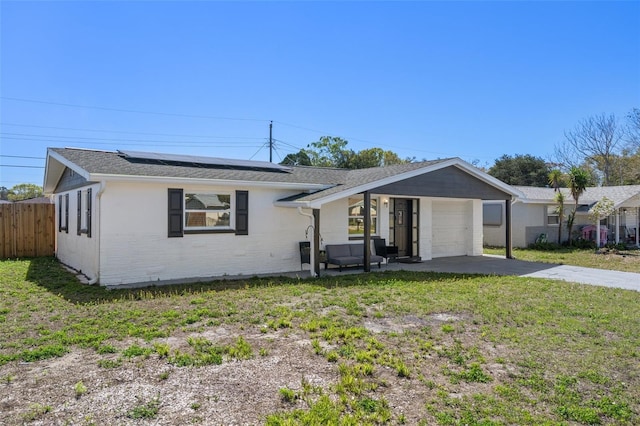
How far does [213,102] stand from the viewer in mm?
24172

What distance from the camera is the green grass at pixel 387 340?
3.59 m

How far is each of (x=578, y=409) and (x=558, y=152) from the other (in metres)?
41.4

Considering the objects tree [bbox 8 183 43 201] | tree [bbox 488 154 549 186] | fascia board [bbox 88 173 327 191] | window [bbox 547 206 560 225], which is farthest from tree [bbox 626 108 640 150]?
tree [bbox 8 183 43 201]

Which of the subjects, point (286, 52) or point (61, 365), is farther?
point (286, 52)

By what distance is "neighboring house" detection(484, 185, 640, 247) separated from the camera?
20.2m

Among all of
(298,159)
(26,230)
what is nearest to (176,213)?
(26,230)

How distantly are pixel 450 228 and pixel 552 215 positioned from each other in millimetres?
9053

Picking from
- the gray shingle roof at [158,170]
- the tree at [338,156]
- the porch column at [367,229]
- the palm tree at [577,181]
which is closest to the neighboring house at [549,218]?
the palm tree at [577,181]

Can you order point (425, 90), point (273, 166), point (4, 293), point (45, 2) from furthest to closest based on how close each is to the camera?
point (425, 90) < point (273, 166) < point (45, 2) < point (4, 293)

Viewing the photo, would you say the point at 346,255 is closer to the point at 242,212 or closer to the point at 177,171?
the point at 242,212

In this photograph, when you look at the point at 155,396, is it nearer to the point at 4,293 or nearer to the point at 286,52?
the point at 4,293

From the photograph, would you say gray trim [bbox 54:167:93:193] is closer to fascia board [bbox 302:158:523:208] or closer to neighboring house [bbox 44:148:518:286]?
neighboring house [bbox 44:148:518:286]

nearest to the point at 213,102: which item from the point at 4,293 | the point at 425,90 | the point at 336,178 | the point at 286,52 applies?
the point at 286,52

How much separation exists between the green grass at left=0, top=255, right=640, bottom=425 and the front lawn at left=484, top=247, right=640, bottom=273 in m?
5.65
